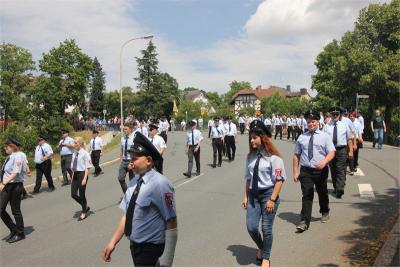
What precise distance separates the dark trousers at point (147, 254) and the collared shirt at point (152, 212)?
42 millimetres

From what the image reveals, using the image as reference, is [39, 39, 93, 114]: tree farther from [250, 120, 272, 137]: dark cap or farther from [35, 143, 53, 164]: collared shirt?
[250, 120, 272, 137]: dark cap

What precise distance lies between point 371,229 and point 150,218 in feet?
17.0

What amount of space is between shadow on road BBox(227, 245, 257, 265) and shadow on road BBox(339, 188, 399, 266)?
131 cm

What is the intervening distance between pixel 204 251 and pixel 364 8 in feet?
109

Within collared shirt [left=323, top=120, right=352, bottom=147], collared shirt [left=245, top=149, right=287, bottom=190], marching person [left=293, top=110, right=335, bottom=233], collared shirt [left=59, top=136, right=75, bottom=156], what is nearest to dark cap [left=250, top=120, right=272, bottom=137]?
collared shirt [left=245, top=149, right=287, bottom=190]

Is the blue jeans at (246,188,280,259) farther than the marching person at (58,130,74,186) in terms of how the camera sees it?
No

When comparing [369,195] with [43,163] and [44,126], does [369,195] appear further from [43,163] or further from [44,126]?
[44,126]

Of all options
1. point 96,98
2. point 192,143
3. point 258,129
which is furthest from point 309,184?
point 96,98

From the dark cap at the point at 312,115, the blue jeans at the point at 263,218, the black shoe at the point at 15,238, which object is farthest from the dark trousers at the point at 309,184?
the black shoe at the point at 15,238

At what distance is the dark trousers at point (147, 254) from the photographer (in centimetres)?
374

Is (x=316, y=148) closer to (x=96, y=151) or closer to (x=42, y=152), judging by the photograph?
(x=42, y=152)

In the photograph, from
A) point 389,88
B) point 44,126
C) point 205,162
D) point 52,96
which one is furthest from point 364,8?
point 52,96

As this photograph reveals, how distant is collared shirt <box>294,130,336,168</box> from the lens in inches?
294

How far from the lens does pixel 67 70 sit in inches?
2474
